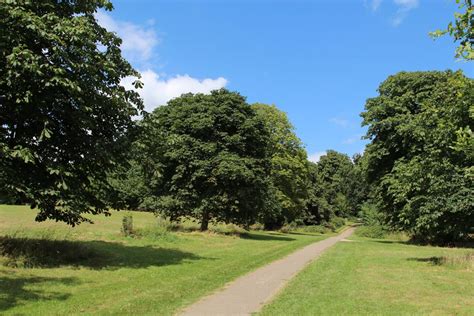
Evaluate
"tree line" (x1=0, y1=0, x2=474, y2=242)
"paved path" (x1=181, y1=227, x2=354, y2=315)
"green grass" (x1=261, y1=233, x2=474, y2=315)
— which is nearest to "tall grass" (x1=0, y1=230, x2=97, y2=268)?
"tree line" (x1=0, y1=0, x2=474, y2=242)

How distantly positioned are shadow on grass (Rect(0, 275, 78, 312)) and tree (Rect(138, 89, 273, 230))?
18.8m

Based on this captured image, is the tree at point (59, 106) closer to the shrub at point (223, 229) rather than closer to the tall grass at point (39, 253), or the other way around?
the tall grass at point (39, 253)

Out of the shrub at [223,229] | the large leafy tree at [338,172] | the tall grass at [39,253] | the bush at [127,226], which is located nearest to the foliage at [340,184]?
the large leafy tree at [338,172]

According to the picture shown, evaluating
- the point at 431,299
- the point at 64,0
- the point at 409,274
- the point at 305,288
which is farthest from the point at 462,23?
the point at 64,0

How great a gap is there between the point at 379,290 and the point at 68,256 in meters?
10.5

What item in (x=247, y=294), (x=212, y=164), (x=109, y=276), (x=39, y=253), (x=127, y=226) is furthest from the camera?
(x=212, y=164)

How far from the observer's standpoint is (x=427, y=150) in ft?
61.7

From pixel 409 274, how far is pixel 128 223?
1587cm

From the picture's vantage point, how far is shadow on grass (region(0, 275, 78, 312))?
9.35 m

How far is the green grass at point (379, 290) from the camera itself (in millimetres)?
9500

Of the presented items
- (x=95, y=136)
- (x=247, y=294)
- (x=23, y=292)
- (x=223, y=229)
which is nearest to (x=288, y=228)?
(x=223, y=229)

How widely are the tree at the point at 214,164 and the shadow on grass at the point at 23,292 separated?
738 inches

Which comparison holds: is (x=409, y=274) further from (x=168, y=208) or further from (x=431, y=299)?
(x=168, y=208)

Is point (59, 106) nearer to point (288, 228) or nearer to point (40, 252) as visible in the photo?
point (40, 252)
